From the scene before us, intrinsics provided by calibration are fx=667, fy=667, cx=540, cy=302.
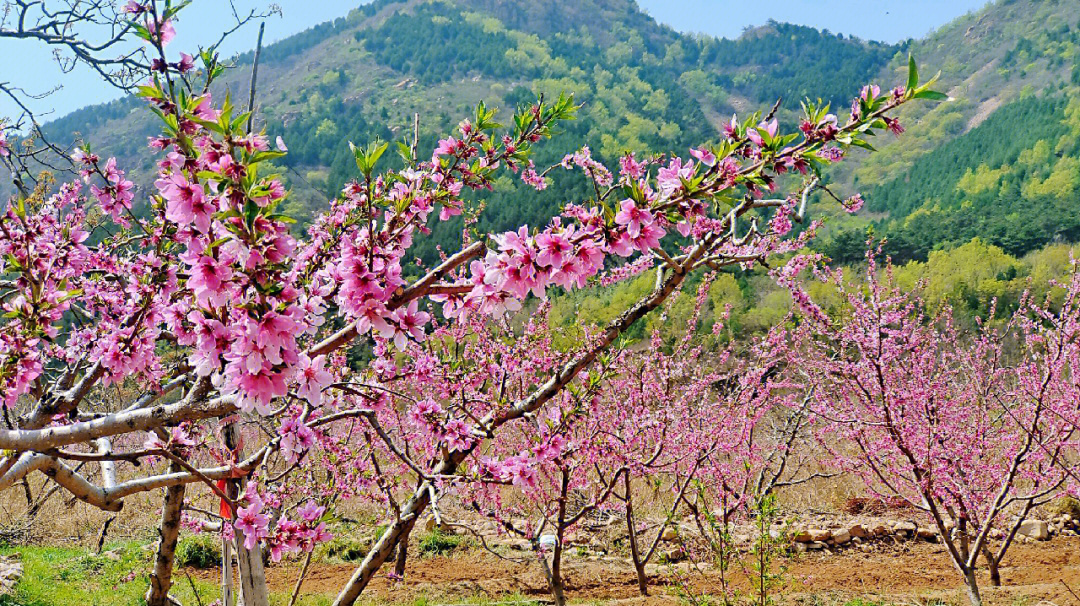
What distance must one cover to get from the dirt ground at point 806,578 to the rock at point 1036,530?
15 cm

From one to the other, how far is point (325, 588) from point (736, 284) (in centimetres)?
2916

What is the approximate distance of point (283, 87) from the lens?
110 metres

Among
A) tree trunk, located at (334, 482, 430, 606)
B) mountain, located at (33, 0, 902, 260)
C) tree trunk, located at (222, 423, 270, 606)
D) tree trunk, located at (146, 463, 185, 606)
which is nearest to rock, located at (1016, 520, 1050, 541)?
tree trunk, located at (334, 482, 430, 606)

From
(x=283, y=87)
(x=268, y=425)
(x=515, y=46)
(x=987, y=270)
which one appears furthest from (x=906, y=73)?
(x=515, y=46)

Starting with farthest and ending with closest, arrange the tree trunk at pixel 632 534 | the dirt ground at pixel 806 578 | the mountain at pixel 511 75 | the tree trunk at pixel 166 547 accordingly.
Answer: the mountain at pixel 511 75, the dirt ground at pixel 806 578, the tree trunk at pixel 632 534, the tree trunk at pixel 166 547

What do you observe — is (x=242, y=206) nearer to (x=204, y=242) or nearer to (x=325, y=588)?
(x=204, y=242)

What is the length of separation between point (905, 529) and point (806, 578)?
3756 mm

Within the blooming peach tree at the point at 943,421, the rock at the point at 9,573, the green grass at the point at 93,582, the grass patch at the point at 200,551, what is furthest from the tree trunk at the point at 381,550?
the grass patch at the point at 200,551

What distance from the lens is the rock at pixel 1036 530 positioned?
9.43 metres

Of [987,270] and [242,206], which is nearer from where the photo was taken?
[242,206]

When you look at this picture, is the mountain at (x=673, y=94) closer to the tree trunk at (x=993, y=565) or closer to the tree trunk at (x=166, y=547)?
the tree trunk at (x=993, y=565)

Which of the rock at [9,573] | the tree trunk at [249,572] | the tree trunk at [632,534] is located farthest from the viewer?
the rock at [9,573]

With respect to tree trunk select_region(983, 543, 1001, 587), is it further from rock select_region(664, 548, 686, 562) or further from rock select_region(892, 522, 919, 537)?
rock select_region(664, 548, 686, 562)

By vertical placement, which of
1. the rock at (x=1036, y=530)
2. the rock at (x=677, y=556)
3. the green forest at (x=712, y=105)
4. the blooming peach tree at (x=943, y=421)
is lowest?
the rock at (x=1036, y=530)
